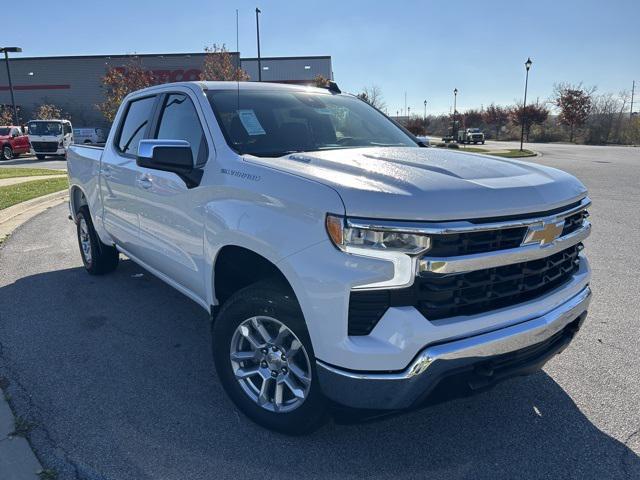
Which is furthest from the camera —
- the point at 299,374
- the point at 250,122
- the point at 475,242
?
the point at 250,122

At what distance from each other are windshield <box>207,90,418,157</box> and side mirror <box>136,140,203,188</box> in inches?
10.9

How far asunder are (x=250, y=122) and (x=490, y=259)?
1.83m

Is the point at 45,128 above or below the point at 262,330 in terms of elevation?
above

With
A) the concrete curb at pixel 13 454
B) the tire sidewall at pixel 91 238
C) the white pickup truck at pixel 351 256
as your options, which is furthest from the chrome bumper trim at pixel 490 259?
the tire sidewall at pixel 91 238

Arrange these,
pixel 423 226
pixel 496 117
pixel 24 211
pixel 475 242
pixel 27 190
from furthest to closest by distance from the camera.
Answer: pixel 496 117
pixel 27 190
pixel 24 211
pixel 475 242
pixel 423 226

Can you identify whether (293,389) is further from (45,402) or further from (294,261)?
(45,402)

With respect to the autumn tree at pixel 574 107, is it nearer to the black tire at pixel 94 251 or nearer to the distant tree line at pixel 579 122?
the distant tree line at pixel 579 122

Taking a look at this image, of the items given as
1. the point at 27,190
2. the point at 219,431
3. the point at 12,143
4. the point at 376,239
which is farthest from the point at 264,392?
the point at 12,143

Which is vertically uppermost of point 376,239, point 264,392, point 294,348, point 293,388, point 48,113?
point 48,113

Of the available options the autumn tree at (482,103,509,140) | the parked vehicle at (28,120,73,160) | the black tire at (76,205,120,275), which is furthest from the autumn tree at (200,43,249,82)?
the autumn tree at (482,103,509,140)

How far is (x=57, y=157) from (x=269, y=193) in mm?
29266

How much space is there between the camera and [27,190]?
12.1m

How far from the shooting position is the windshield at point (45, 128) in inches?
999

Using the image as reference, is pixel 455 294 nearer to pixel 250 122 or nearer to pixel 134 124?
pixel 250 122
